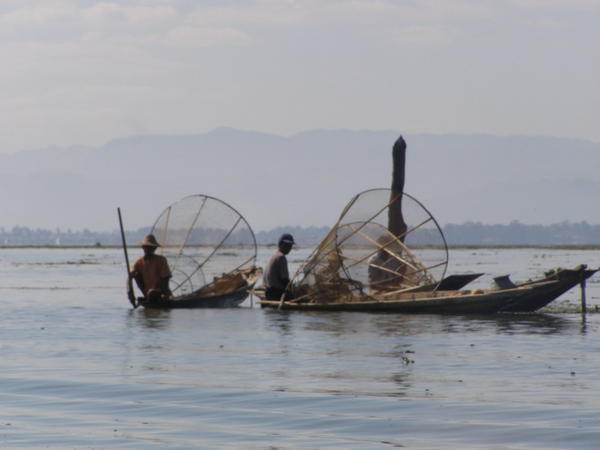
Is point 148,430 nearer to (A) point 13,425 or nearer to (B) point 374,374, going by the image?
(A) point 13,425

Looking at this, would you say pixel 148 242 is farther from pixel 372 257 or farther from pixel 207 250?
pixel 372 257

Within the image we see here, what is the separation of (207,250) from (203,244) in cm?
25

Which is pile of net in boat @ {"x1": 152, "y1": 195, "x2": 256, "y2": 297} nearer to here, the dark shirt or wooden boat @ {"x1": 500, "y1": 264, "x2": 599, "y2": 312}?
the dark shirt

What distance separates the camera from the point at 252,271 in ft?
95.9

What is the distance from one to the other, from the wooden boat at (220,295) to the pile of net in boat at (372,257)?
2.06m

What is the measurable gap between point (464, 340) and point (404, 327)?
106 inches

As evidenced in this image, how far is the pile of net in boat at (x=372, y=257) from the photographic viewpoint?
25.6 metres

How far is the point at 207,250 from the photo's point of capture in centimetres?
2820

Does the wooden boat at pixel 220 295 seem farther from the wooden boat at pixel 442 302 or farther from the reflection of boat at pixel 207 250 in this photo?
the wooden boat at pixel 442 302

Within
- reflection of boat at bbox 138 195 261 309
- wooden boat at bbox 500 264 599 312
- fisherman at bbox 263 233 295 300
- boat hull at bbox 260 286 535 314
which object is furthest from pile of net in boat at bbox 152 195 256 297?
wooden boat at bbox 500 264 599 312

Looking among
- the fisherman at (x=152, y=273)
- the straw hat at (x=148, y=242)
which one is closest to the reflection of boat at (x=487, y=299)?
the fisherman at (x=152, y=273)

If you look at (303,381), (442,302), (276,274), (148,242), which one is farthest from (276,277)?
(303,381)

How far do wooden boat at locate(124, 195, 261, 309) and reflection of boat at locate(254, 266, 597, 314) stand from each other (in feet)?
15.0

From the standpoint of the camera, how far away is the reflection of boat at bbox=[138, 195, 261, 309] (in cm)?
2764
